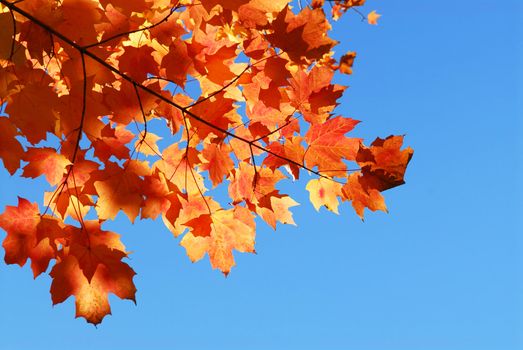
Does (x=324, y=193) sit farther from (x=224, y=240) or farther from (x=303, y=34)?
(x=303, y=34)

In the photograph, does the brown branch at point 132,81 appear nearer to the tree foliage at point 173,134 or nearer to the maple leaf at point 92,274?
the tree foliage at point 173,134

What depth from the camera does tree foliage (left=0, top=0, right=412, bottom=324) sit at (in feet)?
6.82

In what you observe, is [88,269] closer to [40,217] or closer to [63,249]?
[63,249]

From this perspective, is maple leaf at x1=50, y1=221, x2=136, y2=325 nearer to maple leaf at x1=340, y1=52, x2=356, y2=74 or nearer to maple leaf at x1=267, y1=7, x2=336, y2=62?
maple leaf at x1=267, y1=7, x2=336, y2=62

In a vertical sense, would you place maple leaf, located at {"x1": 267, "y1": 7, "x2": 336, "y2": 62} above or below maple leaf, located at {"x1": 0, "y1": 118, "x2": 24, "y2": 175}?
above

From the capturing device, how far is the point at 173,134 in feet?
7.82

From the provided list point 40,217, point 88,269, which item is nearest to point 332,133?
point 88,269

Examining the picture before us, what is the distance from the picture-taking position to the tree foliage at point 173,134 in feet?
6.82

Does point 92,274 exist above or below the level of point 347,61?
below

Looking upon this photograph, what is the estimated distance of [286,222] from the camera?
2.65 metres

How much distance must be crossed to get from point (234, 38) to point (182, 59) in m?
0.75

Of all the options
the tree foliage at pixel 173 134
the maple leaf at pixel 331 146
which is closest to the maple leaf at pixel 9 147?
the tree foliage at pixel 173 134

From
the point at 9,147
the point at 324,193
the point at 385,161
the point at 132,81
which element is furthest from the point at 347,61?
the point at 9,147

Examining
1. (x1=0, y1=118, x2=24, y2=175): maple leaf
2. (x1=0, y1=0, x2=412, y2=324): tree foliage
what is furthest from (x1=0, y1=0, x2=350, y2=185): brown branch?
(x1=0, y1=118, x2=24, y2=175): maple leaf
